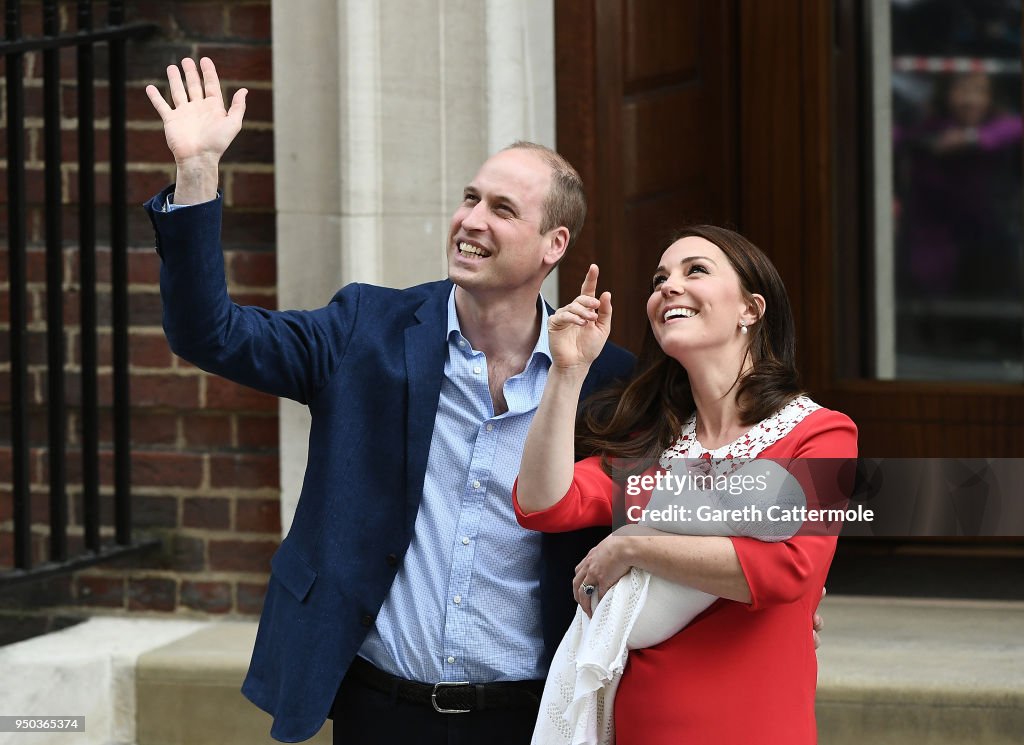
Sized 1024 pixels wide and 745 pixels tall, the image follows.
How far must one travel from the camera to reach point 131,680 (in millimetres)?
3914

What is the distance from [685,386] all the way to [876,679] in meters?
1.37

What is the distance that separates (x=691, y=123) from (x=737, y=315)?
2075 millimetres

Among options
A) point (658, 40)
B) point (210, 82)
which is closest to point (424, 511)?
point (210, 82)

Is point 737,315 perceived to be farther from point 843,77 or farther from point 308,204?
point 843,77

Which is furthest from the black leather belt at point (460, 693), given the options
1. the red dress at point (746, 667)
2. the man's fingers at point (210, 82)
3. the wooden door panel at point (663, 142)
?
the wooden door panel at point (663, 142)

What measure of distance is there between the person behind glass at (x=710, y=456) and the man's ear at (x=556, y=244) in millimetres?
245

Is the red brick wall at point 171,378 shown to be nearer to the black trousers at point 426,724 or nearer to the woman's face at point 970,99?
the black trousers at point 426,724

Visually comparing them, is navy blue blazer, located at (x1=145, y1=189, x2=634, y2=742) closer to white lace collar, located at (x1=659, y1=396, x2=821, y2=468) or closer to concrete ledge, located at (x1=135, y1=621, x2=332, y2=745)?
white lace collar, located at (x1=659, y1=396, x2=821, y2=468)

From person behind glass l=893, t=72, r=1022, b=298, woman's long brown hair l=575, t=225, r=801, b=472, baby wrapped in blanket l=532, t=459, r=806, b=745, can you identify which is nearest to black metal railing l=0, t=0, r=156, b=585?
woman's long brown hair l=575, t=225, r=801, b=472

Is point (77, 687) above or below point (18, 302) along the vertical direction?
below

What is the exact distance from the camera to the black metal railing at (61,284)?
3.80 m

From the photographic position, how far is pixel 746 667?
2.33m

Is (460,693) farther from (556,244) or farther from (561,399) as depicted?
(556,244)

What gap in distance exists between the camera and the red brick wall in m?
4.07
